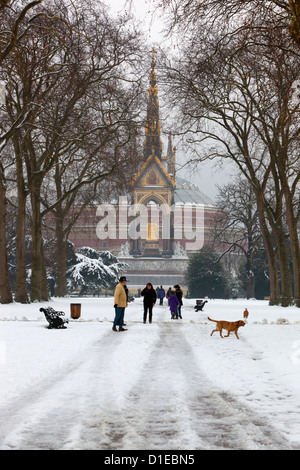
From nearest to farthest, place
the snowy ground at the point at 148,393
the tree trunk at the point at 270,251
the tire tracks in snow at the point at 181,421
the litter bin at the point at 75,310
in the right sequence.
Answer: the tire tracks in snow at the point at 181,421
the snowy ground at the point at 148,393
the litter bin at the point at 75,310
the tree trunk at the point at 270,251

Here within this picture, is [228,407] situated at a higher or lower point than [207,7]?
lower

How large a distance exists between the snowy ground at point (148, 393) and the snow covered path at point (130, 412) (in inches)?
0.4

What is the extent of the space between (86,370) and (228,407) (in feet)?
10.5

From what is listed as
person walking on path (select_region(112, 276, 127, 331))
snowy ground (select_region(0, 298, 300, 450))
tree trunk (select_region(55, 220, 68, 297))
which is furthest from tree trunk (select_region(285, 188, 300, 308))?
tree trunk (select_region(55, 220, 68, 297))

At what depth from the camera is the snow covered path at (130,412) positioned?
17.1 feet

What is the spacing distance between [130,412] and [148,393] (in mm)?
1140

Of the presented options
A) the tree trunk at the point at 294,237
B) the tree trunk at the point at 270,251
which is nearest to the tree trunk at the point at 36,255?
the tree trunk at the point at 270,251

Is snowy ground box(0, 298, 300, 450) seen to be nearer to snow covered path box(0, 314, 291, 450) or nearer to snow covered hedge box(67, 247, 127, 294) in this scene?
snow covered path box(0, 314, 291, 450)

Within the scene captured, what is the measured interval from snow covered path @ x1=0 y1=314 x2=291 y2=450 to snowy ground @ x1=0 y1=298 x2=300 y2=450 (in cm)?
1

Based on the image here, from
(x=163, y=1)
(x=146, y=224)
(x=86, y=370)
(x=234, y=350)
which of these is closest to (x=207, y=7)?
(x=163, y=1)

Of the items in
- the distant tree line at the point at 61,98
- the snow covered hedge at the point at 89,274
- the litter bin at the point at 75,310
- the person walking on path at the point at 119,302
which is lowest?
the litter bin at the point at 75,310

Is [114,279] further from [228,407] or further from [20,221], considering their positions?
[228,407]

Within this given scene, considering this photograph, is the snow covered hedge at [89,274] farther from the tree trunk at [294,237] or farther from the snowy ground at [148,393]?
the snowy ground at [148,393]
